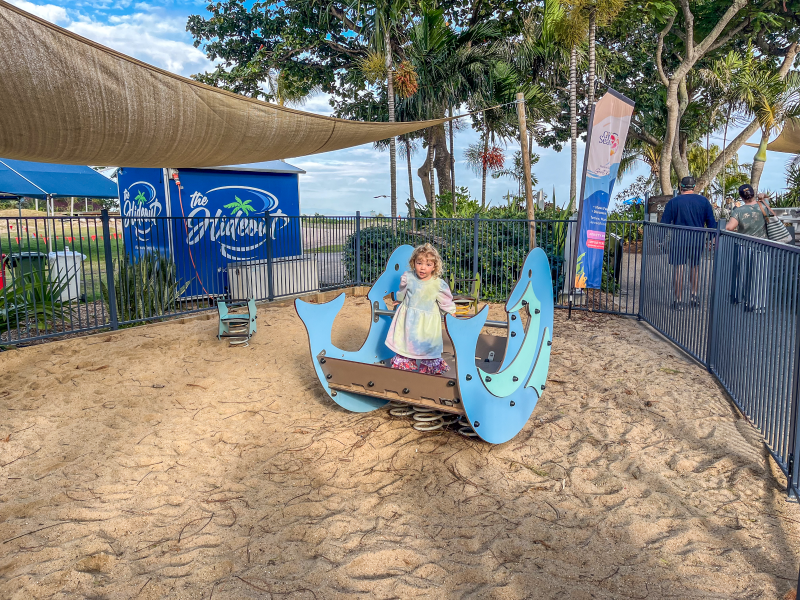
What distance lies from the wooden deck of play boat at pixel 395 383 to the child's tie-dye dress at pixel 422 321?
250mm

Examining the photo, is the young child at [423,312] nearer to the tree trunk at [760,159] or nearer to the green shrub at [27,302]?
the green shrub at [27,302]

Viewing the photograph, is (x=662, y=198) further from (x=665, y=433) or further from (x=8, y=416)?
(x=8, y=416)

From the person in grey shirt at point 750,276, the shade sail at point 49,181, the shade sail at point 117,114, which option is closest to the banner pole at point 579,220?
the shade sail at point 117,114

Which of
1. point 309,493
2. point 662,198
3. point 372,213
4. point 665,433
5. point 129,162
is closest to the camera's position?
point 309,493

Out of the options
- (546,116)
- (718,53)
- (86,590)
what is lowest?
(86,590)

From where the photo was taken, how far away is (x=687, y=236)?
19.4ft

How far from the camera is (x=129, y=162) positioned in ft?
17.8

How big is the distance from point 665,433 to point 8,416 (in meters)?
5.14

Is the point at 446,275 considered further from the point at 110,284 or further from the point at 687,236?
the point at 110,284

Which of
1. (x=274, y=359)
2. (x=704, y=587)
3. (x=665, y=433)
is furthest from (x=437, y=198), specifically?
(x=704, y=587)

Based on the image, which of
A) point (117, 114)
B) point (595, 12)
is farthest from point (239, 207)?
point (595, 12)

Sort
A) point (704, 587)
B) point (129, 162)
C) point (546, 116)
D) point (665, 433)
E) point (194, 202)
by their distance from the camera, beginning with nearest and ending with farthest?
point (704, 587)
point (665, 433)
point (129, 162)
point (194, 202)
point (546, 116)

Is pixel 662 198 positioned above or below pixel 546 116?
below

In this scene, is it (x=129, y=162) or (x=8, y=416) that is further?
(x=129, y=162)
